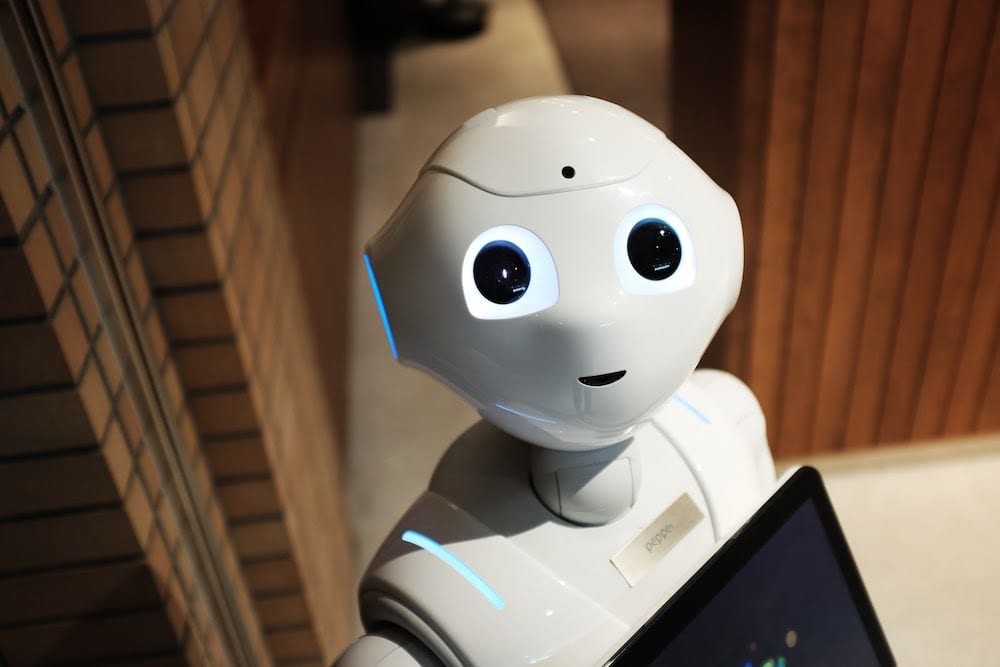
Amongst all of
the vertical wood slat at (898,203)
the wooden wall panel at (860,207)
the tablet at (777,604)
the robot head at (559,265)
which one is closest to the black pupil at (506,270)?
the robot head at (559,265)

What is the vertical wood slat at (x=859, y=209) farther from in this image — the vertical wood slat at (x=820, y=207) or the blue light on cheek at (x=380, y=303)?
the blue light on cheek at (x=380, y=303)

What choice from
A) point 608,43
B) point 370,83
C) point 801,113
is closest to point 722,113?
point 801,113

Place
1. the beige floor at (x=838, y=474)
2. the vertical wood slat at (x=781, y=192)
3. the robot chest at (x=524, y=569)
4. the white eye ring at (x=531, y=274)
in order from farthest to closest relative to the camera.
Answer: the vertical wood slat at (x=781, y=192)
the beige floor at (x=838, y=474)
the robot chest at (x=524, y=569)
the white eye ring at (x=531, y=274)

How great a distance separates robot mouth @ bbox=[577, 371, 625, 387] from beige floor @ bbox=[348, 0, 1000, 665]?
219 mm

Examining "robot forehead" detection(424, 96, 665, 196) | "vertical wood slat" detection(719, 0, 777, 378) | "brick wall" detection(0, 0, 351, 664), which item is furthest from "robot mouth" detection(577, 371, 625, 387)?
"vertical wood slat" detection(719, 0, 777, 378)

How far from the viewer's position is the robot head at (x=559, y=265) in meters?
0.64

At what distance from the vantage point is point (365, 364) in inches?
90.3

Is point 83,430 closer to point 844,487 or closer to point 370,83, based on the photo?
point 844,487

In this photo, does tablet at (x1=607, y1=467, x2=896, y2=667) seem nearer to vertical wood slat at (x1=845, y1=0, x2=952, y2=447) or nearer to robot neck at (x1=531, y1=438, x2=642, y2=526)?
robot neck at (x1=531, y1=438, x2=642, y2=526)

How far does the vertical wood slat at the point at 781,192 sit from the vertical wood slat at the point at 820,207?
0.02m

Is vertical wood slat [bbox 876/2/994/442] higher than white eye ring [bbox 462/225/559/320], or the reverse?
white eye ring [bbox 462/225/559/320]

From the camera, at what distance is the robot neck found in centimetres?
80

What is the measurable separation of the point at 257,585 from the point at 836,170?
1.20 metres

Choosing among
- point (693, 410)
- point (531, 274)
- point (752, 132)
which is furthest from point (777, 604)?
point (752, 132)
